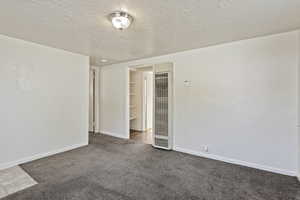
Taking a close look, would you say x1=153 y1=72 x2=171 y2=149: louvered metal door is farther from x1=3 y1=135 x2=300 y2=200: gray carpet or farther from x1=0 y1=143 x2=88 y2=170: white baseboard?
x1=0 y1=143 x2=88 y2=170: white baseboard

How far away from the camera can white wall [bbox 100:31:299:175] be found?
2537 mm

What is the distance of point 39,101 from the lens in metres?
3.17

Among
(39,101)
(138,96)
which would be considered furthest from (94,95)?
(39,101)

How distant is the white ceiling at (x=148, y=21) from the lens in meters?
1.77

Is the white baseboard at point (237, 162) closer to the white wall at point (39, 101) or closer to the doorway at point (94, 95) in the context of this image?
the white wall at point (39, 101)

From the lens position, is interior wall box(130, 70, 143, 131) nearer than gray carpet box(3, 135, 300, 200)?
No

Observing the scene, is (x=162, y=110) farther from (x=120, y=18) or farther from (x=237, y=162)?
(x=120, y=18)

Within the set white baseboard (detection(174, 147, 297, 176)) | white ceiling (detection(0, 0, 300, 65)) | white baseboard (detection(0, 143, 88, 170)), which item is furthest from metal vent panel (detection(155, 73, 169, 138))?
white baseboard (detection(0, 143, 88, 170))

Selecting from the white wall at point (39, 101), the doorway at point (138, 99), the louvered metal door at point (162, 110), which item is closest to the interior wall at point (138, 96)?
the doorway at point (138, 99)

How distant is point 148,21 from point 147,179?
2380 millimetres

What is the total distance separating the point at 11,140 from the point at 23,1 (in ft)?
7.87

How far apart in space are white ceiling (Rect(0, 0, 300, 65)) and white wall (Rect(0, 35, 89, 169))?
0.36 metres

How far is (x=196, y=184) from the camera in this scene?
228cm

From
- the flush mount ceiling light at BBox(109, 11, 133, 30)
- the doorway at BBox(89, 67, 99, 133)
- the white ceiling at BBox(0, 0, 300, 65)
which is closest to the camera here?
the white ceiling at BBox(0, 0, 300, 65)
